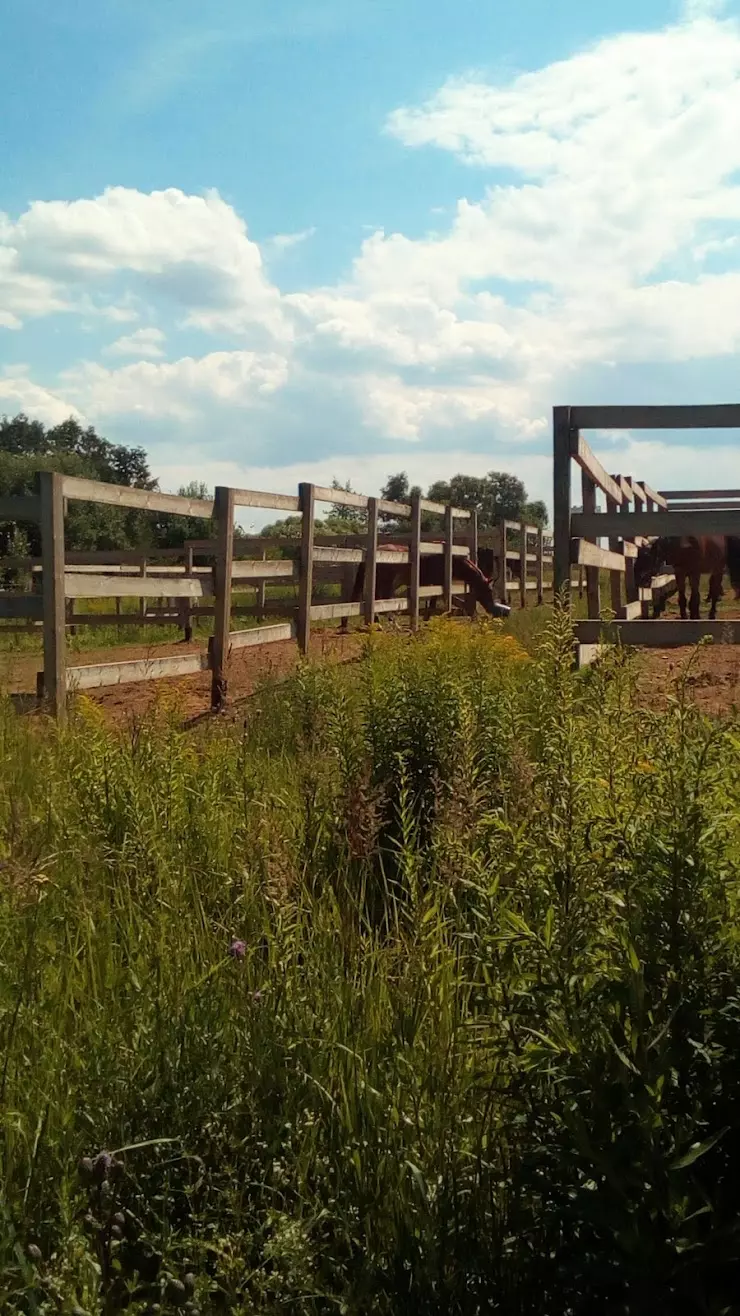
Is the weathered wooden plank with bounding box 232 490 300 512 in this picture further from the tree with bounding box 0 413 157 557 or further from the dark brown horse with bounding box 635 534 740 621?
the tree with bounding box 0 413 157 557

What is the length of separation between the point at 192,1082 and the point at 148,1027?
0.21m

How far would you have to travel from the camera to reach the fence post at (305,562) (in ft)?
34.6

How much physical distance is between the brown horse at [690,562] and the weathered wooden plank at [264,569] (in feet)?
19.7

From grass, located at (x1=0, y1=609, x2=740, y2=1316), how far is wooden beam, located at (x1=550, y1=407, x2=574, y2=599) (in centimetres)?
395

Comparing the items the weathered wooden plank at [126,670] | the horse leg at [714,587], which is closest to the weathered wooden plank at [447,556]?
the horse leg at [714,587]

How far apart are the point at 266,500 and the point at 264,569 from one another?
710mm

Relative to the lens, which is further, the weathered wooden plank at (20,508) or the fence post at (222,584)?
the fence post at (222,584)

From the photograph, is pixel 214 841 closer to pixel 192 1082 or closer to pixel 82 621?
pixel 192 1082

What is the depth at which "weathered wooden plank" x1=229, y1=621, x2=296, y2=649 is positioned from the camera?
936cm

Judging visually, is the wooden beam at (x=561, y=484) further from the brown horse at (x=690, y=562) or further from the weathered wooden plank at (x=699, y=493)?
the weathered wooden plank at (x=699, y=493)

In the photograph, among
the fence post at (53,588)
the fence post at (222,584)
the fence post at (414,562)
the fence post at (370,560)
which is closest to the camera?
the fence post at (53,588)

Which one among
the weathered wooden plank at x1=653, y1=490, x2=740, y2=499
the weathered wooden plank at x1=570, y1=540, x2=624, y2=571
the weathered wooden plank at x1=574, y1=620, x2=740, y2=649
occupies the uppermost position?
the weathered wooden plank at x1=653, y1=490, x2=740, y2=499

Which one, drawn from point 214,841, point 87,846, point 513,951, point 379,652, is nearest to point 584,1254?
point 513,951

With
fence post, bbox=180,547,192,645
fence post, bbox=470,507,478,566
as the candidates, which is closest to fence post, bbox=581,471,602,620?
fence post, bbox=180,547,192,645
